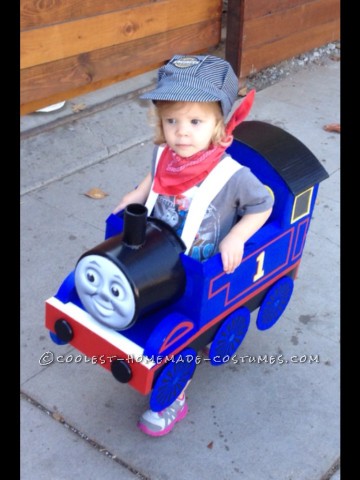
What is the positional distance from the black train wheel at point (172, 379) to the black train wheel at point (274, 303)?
540 millimetres

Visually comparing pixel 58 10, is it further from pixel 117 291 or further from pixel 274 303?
pixel 117 291

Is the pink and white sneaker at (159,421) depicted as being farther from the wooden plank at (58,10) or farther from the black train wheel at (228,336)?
the wooden plank at (58,10)

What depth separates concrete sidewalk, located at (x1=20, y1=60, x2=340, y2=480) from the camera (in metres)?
2.56

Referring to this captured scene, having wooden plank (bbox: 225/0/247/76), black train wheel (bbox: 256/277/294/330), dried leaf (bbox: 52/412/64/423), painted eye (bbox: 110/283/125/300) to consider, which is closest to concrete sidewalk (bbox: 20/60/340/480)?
dried leaf (bbox: 52/412/64/423)

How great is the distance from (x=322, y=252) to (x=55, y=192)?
168 cm

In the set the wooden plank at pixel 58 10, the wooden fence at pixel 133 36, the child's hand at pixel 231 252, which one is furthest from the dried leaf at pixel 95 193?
the child's hand at pixel 231 252

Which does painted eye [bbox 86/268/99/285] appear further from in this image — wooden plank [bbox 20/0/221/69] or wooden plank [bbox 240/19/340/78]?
wooden plank [bbox 240/19/340/78]

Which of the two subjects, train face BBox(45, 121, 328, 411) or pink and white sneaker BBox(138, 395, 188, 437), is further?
pink and white sneaker BBox(138, 395, 188, 437)

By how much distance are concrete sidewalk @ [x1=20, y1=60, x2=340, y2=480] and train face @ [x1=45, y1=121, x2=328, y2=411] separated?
24cm

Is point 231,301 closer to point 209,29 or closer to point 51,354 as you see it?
point 51,354

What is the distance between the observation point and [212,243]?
8.48 feet

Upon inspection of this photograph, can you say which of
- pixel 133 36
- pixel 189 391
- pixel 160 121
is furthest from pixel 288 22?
pixel 189 391

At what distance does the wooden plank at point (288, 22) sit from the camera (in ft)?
19.1

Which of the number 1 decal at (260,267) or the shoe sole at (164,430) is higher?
the number 1 decal at (260,267)
